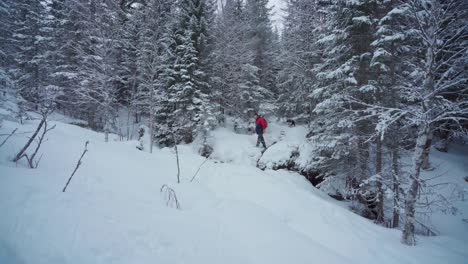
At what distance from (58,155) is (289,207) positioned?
6888 mm

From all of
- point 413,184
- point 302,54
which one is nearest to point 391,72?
point 413,184

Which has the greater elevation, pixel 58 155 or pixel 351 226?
pixel 58 155

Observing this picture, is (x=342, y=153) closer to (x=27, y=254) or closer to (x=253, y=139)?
(x=253, y=139)

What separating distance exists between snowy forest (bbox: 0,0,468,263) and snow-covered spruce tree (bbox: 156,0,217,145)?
90mm

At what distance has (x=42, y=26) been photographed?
1847 cm

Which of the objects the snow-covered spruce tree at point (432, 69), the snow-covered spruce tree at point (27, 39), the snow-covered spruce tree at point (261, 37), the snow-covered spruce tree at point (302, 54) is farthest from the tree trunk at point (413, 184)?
the snow-covered spruce tree at point (27, 39)

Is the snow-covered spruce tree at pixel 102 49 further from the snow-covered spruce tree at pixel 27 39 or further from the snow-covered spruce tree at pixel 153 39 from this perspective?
the snow-covered spruce tree at pixel 27 39

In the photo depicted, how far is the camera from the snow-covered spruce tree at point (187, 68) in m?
13.4

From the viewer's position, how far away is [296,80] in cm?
1489

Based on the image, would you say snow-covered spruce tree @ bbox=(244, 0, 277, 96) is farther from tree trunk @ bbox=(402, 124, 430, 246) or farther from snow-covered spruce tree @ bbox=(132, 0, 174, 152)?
tree trunk @ bbox=(402, 124, 430, 246)

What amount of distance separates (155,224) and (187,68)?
1225 cm

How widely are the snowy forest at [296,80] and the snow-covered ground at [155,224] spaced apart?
0.75m

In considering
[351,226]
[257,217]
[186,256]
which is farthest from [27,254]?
[351,226]

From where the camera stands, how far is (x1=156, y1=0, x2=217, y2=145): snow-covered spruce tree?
13.4 metres
